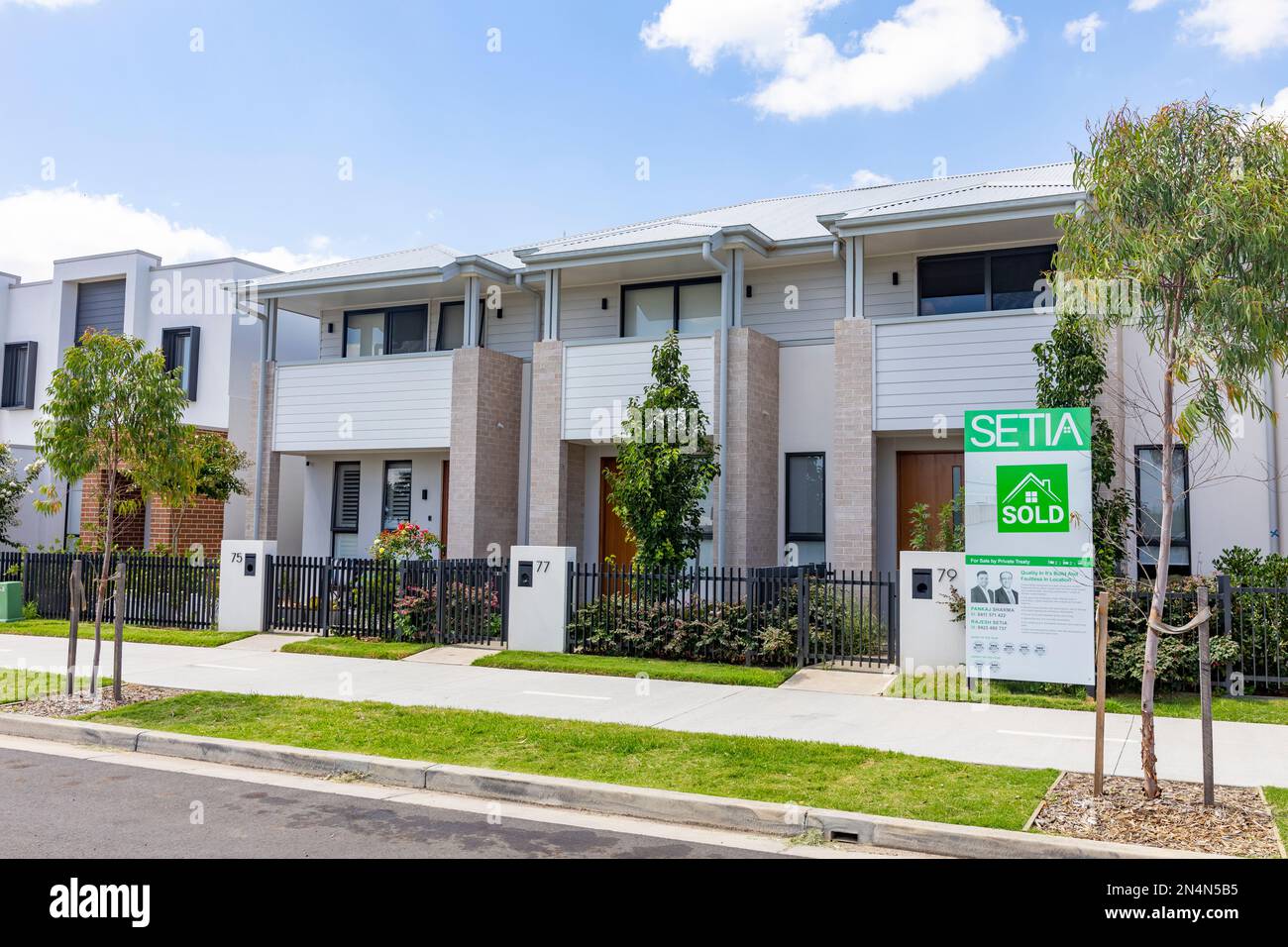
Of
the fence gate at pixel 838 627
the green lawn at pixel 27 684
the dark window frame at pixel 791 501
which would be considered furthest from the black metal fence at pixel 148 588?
the fence gate at pixel 838 627

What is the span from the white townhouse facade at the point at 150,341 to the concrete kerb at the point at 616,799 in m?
12.9

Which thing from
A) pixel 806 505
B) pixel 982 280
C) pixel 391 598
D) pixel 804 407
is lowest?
pixel 391 598

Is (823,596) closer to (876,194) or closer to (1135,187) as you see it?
(1135,187)

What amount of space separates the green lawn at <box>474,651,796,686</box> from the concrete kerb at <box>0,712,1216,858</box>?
4.68m

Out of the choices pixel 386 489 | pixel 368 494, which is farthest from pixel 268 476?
pixel 386 489

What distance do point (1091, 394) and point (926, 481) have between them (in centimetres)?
402

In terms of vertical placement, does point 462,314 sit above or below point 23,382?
above

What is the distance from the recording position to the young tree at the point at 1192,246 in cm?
665

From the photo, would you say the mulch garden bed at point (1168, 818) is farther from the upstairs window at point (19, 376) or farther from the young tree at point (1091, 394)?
the upstairs window at point (19, 376)

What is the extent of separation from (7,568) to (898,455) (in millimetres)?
15722

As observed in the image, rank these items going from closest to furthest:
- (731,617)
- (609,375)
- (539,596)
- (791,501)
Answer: (731,617)
(539,596)
(791,501)
(609,375)

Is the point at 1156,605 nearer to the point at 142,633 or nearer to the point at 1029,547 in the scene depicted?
the point at 1029,547

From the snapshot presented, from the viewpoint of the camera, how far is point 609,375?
17297 millimetres

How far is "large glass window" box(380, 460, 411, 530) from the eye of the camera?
20.5 meters
